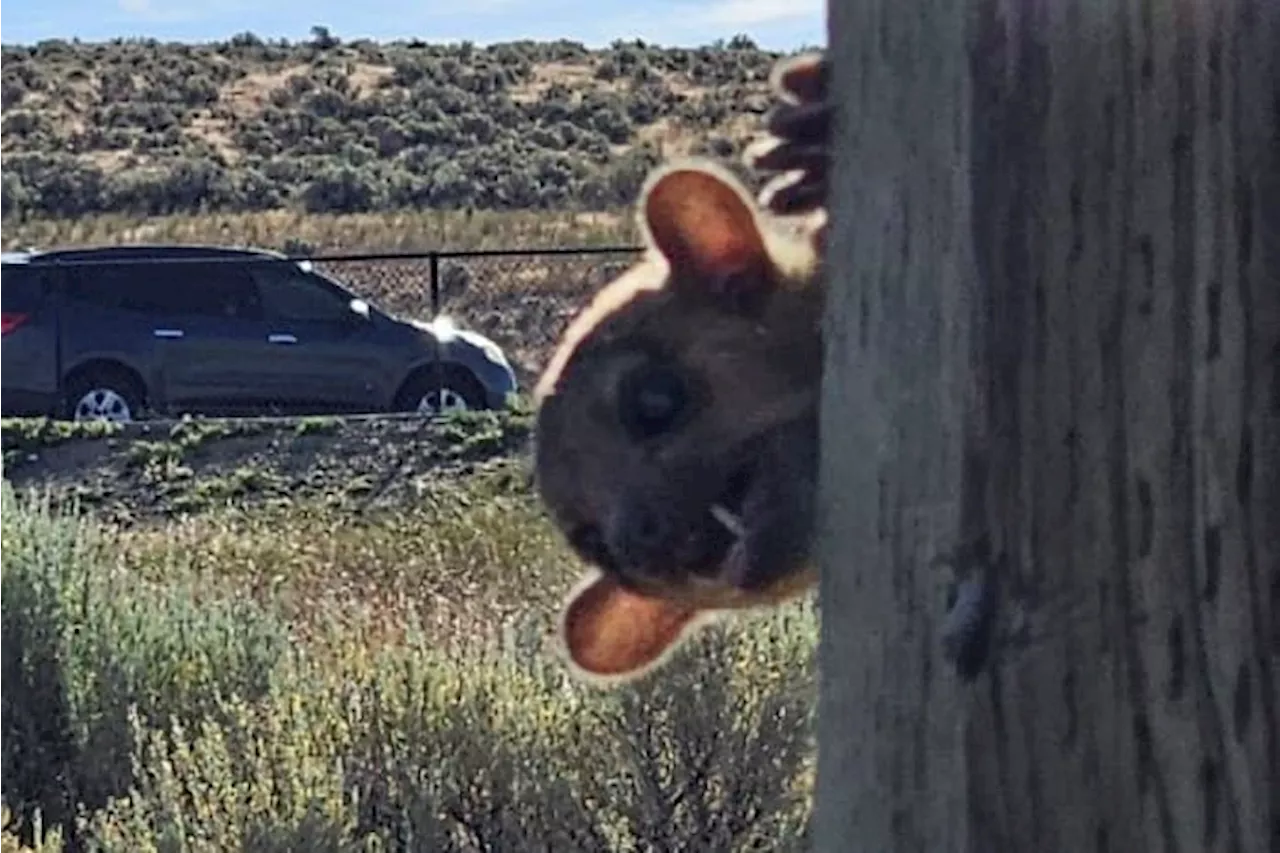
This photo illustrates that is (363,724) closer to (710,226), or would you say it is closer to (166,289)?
(710,226)

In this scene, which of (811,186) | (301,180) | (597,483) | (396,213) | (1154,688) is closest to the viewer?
(1154,688)

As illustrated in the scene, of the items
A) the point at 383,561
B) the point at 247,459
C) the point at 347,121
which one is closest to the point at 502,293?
the point at 247,459

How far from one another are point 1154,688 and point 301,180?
182 feet

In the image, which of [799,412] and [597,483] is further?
[597,483]

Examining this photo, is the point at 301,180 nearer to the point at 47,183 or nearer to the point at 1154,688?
the point at 47,183

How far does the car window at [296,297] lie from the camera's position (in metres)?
26.6

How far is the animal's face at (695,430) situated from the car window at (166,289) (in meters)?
24.4

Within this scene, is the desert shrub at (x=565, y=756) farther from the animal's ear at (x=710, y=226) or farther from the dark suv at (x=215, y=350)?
the dark suv at (x=215, y=350)

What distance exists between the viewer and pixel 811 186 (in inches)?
95.4

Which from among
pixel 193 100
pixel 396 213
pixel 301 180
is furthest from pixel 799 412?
pixel 193 100

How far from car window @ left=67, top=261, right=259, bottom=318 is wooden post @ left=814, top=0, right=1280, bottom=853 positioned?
25.5 metres

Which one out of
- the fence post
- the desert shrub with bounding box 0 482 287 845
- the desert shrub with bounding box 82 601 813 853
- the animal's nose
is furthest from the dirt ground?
the animal's nose

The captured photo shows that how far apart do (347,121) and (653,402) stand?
59913mm

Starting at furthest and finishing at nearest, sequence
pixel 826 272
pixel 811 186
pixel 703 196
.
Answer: pixel 703 196, pixel 811 186, pixel 826 272
